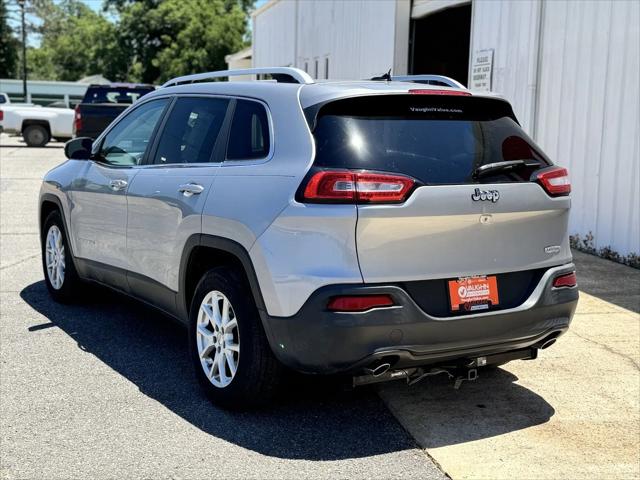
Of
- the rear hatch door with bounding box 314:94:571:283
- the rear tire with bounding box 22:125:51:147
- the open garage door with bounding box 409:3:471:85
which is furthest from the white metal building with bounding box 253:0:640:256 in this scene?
the rear tire with bounding box 22:125:51:147

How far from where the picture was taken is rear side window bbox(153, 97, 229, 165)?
5125 millimetres

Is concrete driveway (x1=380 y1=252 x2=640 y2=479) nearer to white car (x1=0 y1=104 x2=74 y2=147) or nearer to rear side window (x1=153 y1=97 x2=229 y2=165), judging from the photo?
rear side window (x1=153 y1=97 x2=229 y2=165)

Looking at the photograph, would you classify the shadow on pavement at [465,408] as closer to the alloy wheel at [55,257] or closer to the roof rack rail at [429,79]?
the roof rack rail at [429,79]

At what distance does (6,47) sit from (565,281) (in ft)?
218

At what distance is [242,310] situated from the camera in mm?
4453

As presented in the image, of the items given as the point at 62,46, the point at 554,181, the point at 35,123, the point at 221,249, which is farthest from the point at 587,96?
the point at 62,46

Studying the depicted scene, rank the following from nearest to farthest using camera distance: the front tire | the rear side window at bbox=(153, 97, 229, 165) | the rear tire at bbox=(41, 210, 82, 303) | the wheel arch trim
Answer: the wheel arch trim < the front tire < the rear side window at bbox=(153, 97, 229, 165) < the rear tire at bbox=(41, 210, 82, 303)

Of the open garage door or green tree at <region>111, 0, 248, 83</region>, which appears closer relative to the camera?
the open garage door

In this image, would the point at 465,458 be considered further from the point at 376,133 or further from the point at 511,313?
the point at 376,133

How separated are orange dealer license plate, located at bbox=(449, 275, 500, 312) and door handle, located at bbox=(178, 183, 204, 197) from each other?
64.1 inches

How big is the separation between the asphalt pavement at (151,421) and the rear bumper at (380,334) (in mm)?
471

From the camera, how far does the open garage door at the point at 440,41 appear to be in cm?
1562

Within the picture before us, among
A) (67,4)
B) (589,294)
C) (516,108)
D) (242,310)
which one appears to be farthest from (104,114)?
(67,4)

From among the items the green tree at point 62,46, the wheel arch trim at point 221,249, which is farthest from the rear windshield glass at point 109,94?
the green tree at point 62,46
